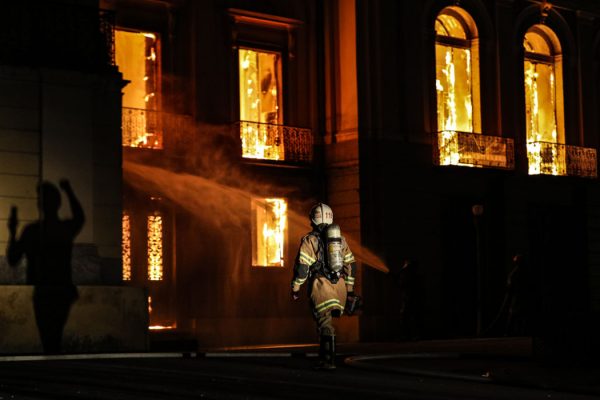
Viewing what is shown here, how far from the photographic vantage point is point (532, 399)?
1231cm

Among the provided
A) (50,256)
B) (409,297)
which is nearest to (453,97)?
(409,297)

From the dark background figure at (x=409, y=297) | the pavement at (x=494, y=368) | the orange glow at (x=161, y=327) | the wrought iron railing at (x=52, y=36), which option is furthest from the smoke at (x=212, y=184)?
the pavement at (x=494, y=368)

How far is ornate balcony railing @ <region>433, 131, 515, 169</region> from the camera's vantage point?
31844mm

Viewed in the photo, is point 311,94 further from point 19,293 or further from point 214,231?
point 19,293

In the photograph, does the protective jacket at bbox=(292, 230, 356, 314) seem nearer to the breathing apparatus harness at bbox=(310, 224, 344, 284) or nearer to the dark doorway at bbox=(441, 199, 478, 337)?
the breathing apparatus harness at bbox=(310, 224, 344, 284)

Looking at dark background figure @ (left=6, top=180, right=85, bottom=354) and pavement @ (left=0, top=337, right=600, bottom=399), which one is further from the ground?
dark background figure @ (left=6, top=180, right=85, bottom=354)

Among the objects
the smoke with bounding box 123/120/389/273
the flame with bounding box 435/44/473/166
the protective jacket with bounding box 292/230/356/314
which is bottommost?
the protective jacket with bounding box 292/230/356/314

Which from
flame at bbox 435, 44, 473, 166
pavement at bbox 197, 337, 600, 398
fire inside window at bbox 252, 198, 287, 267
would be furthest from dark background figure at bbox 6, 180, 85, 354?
flame at bbox 435, 44, 473, 166

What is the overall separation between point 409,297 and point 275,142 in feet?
15.4

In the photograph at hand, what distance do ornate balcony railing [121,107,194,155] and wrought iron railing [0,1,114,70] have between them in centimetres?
647

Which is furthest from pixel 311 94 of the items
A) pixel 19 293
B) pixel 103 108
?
pixel 19 293

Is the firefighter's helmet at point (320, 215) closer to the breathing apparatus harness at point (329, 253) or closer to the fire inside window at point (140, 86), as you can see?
the breathing apparatus harness at point (329, 253)

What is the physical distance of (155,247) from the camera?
28.8m

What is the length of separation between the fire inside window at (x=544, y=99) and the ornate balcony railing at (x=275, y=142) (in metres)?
6.21
